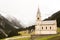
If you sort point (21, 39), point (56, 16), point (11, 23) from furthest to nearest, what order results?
point (56, 16)
point (11, 23)
point (21, 39)

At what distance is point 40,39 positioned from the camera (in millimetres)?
81250

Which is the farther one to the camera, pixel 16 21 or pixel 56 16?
pixel 56 16

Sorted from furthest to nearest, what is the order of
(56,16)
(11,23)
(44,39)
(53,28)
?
1. (56,16)
2. (11,23)
3. (53,28)
4. (44,39)

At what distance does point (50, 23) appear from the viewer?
102812mm

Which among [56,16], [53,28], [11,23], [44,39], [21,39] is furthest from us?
[56,16]

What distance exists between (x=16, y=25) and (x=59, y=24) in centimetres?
2298

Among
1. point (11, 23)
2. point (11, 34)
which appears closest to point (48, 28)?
point (11, 34)

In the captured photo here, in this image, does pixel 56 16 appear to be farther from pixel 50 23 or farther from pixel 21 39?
pixel 21 39

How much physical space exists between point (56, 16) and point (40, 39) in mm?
78857

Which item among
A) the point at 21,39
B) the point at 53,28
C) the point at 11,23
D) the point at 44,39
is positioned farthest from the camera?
the point at 11,23

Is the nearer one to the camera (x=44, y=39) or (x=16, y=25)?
(x=44, y=39)

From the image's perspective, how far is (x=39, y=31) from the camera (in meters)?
102

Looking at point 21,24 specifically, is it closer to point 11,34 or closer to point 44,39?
point 11,34

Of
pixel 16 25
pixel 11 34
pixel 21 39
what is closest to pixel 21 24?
pixel 16 25
